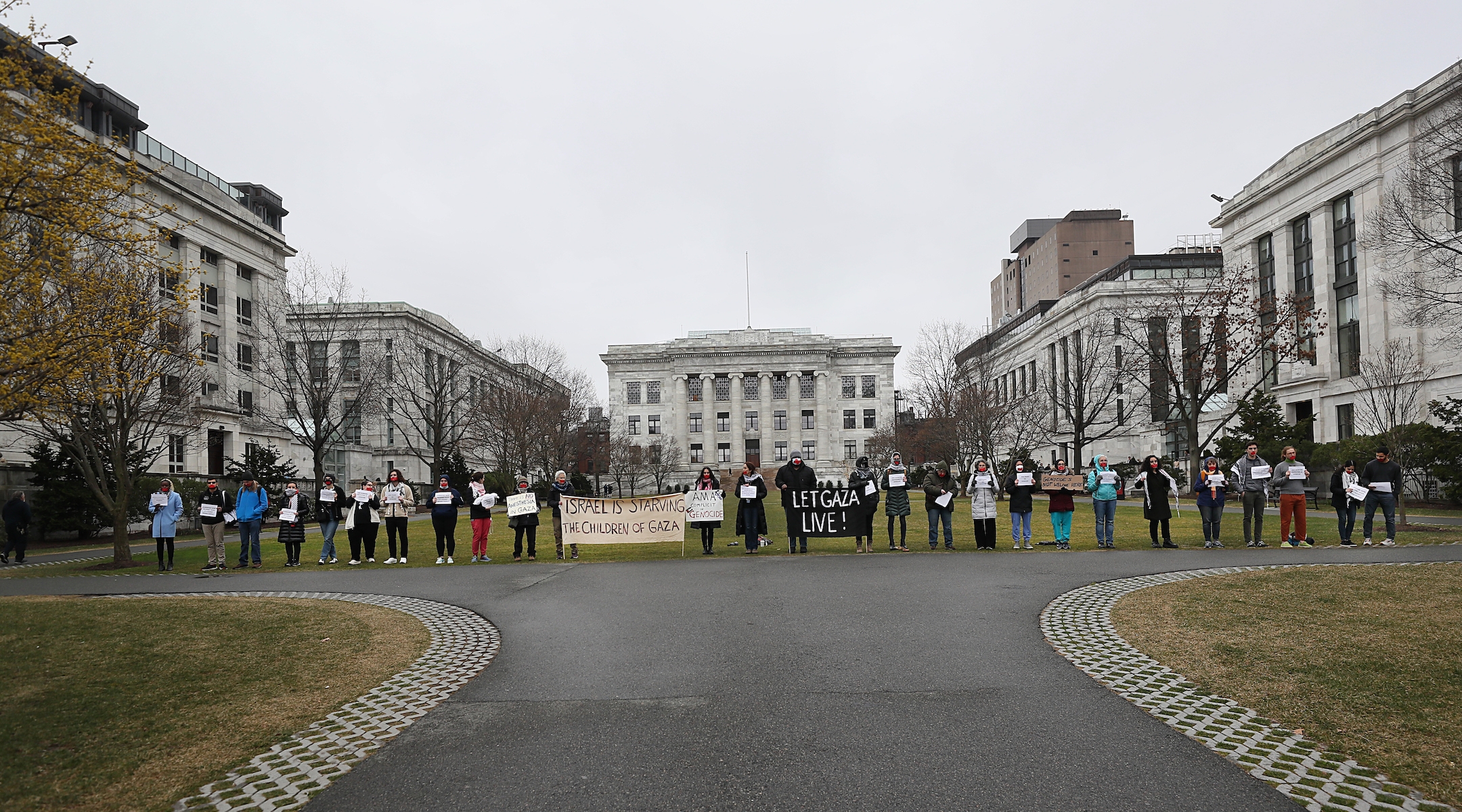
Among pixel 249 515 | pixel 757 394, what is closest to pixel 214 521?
pixel 249 515

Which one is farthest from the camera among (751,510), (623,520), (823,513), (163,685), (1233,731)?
(623,520)

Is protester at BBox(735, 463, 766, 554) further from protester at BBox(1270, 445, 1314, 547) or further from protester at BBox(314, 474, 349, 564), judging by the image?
protester at BBox(1270, 445, 1314, 547)

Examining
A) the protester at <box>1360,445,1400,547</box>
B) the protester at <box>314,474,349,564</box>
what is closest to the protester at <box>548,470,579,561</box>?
the protester at <box>314,474,349,564</box>

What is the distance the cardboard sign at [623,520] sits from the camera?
1914 cm

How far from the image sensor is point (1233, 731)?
5.57m

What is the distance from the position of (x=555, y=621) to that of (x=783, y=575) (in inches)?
202

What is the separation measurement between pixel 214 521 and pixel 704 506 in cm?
1037

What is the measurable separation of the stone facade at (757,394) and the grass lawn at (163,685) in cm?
9594

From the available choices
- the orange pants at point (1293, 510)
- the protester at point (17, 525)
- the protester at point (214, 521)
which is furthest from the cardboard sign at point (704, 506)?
the protester at point (17, 525)

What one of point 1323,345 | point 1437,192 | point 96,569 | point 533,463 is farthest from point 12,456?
point 1323,345

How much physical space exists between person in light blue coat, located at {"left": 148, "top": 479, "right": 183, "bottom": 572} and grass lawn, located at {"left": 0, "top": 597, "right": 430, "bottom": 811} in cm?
711

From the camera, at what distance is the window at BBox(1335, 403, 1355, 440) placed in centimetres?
4378

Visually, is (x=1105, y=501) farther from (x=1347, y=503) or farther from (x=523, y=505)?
(x=523, y=505)

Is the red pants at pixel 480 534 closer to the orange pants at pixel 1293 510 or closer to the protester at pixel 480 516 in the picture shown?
the protester at pixel 480 516
